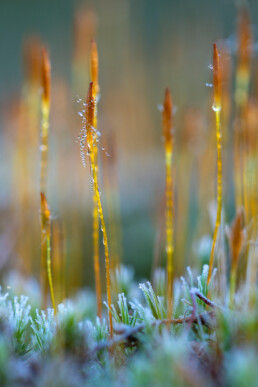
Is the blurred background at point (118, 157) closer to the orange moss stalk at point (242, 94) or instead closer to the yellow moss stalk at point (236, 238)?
the orange moss stalk at point (242, 94)

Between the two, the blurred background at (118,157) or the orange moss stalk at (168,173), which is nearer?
the orange moss stalk at (168,173)

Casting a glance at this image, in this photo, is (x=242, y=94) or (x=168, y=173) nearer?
(x=168, y=173)

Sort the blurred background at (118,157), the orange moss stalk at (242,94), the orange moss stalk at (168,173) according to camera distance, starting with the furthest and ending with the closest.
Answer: the blurred background at (118,157) → the orange moss stalk at (242,94) → the orange moss stalk at (168,173)

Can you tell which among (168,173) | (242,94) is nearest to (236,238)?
(168,173)

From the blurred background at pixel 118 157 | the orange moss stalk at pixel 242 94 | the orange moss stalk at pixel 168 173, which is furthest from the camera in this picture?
the blurred background at pixel 118 157

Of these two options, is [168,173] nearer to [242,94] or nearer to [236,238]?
[236,238]

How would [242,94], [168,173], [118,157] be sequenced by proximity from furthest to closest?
[118,157] → [242,94] → [168,173]

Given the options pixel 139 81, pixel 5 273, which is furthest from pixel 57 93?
pixel 139 81

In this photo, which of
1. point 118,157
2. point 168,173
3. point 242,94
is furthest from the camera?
point 118,157

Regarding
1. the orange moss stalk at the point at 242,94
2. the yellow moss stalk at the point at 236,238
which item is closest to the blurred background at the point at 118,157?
the orange moss stalk at the point at 242,94

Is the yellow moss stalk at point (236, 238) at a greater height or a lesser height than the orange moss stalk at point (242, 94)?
lesser

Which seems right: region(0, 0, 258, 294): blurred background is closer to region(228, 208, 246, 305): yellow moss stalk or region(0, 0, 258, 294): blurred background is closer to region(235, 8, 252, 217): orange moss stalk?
region(235, 8, 252, 217): orange moss stalk
